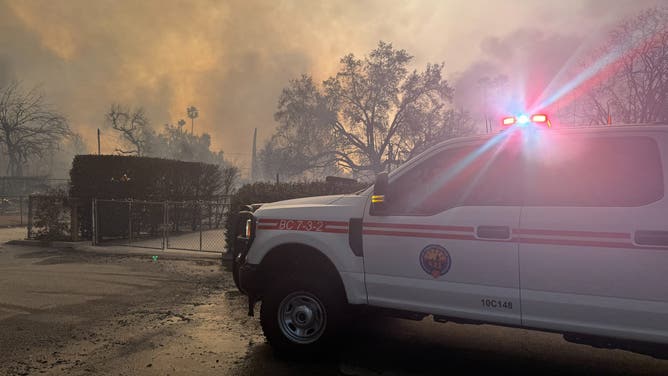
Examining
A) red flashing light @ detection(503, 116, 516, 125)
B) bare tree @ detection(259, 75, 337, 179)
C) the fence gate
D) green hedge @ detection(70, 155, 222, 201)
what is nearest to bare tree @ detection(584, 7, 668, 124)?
the fence gate

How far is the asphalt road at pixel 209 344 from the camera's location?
404 centimetres

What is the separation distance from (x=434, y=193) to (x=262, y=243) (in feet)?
5.56

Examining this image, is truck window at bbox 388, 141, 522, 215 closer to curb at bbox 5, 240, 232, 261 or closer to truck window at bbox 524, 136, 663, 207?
truck window at bbox 524, 136, 663, 207

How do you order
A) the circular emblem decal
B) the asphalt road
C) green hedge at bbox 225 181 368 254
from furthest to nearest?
green hedge at bbox 225 181 368 254
the asphalt road
the circular emblem decal

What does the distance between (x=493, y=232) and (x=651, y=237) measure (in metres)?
0.99

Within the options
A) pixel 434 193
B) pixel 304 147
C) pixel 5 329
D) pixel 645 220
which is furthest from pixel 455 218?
pixel 304 147

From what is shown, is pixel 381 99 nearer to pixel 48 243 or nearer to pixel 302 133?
pixel 302 133

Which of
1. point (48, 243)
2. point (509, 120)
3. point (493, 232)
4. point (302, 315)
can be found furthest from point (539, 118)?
point (48, 243)

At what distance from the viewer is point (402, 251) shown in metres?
3.80

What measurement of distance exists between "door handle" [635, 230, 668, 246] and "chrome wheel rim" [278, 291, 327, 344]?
2.49 m

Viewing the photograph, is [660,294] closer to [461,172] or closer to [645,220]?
[645,220]

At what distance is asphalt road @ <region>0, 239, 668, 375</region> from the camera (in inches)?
159

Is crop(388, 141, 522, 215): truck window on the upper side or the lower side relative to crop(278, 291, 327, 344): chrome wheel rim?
upper

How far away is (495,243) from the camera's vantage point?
3.47 meters
